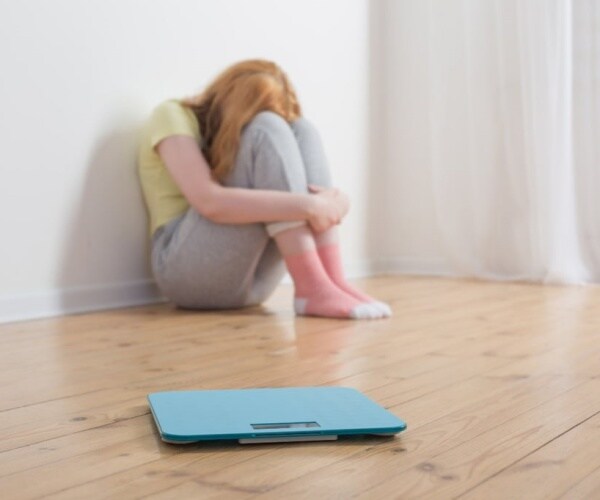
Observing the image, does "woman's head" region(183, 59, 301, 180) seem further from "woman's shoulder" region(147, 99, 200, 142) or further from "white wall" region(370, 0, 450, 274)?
"white wall" region(370, 0, 450, 274)

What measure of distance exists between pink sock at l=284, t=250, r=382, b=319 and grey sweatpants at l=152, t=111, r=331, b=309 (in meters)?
0.10

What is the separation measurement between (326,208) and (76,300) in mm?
613

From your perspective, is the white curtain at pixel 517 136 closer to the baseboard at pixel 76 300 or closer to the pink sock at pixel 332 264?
the pink sock at pixel 332 264

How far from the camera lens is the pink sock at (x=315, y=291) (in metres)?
2.20

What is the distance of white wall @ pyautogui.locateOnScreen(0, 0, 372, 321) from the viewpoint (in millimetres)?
2172

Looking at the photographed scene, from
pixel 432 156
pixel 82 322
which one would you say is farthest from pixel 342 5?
pixel 82 322

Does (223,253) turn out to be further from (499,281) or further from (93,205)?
(499,281)

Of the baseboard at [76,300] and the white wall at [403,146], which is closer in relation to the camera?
the baseboard at [76,300]

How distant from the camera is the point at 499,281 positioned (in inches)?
123

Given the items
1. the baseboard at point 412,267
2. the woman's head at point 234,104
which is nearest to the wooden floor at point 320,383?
the woman's head at point 234,104

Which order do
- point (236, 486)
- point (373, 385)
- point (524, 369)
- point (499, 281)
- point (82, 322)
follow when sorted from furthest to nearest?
point (499, 281), point (82, 322), point (524, 369), point (373, 385), point (236, 486)

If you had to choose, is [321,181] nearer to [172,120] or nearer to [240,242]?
[240,242]

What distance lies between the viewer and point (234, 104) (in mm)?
2355

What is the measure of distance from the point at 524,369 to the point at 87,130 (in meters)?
1.24
